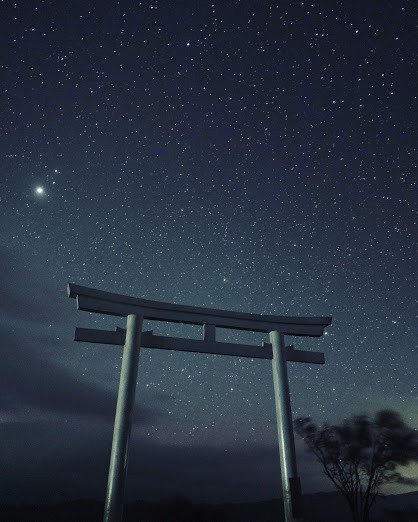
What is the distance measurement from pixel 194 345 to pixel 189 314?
631 millimetres

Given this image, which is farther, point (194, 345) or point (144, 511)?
point (144, 511)

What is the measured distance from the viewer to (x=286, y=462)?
7.12 m

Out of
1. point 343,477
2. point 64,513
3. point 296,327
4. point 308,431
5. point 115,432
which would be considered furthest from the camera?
point 64,513

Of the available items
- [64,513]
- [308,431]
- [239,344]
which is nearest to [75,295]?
[239,344]

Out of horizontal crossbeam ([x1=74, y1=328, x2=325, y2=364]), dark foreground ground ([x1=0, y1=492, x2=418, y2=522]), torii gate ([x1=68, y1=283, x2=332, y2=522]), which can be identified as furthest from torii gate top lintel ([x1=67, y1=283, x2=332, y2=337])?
dark foreground ground ([x1=0, y1=492, x2=418, y2=522])

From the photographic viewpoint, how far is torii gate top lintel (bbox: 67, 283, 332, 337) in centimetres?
749

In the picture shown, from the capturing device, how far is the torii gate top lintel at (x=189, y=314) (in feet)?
24.6

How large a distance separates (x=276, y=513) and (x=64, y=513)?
52089 mm

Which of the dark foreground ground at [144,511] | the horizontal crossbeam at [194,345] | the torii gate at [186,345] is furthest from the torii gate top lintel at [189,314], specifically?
the dark foreground ground at [144,511]

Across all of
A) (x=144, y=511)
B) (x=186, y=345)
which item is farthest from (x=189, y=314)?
(x=144, y=511)

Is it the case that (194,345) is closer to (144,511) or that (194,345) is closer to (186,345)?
(186,345)

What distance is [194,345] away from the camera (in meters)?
8.19

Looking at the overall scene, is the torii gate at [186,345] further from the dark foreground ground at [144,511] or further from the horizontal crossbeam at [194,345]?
the dark foreground ground at [144,511]

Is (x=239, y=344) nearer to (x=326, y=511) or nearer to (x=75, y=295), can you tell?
(x=75, y=295)
